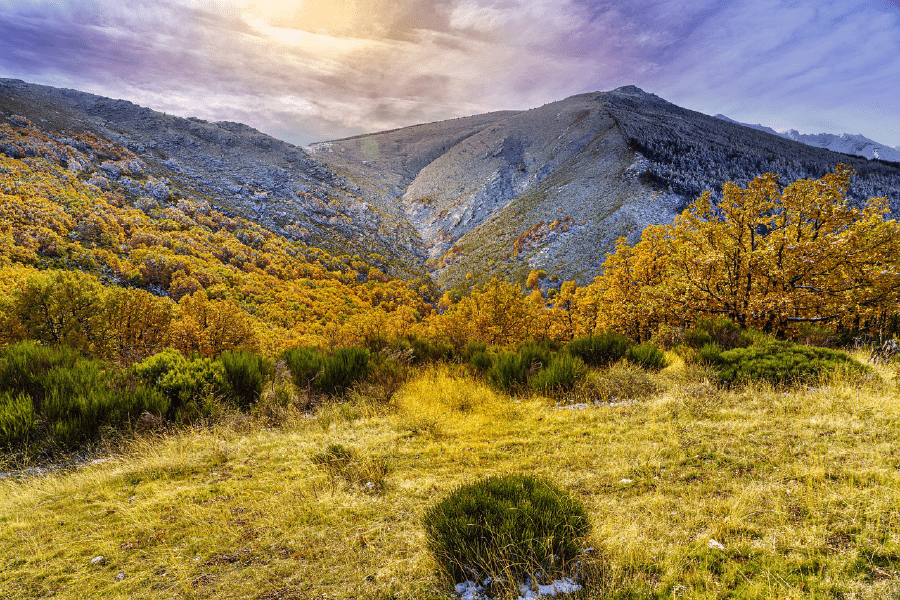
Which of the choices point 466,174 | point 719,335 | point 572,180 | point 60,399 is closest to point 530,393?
point 719,335

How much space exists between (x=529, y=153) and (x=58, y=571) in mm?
110213

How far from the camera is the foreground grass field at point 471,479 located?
8.97ft

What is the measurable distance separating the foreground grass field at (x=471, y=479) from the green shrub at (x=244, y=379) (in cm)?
112

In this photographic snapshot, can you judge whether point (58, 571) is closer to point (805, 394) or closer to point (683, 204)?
point (805, 394)

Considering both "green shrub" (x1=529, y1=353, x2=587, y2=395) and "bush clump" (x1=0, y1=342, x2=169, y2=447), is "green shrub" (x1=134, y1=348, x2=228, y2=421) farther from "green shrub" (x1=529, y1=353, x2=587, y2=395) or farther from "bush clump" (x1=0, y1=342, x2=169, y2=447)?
"green shrub" (x1=529, y1=353, x2=587, y2=395)

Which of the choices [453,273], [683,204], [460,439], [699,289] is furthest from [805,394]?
[453,273]

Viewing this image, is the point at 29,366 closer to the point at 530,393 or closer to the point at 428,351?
the point at 428,351

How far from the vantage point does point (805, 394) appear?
19.5 ft

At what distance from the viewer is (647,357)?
8.57 m

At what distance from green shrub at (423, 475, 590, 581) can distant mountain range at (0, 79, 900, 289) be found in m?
43.8

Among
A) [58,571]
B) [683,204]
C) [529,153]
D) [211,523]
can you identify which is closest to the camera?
[58,571]

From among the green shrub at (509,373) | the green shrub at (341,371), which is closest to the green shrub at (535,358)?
the green shrub at (509,373)

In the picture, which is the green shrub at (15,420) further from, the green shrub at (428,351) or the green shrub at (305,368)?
the green shrub at (428,351)

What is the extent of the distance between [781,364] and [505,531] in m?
6.88
